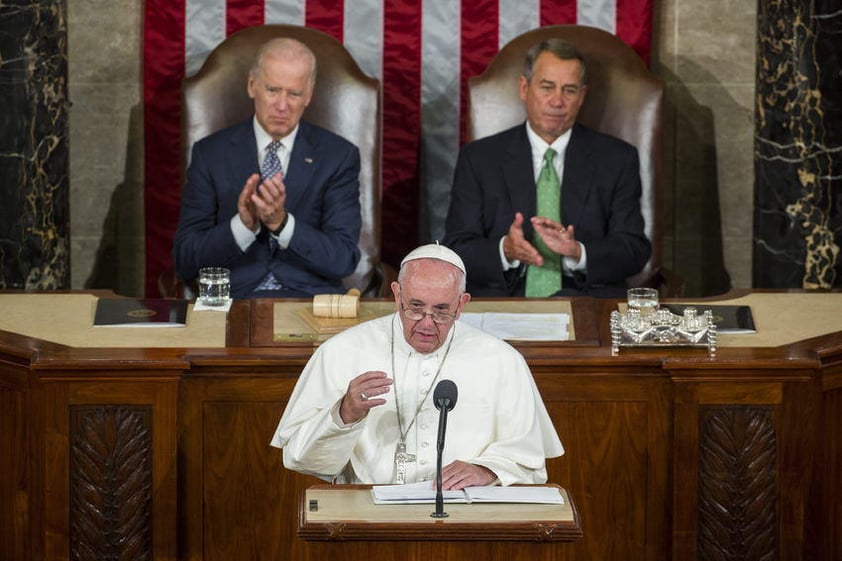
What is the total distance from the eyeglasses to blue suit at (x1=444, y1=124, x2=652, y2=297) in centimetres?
245

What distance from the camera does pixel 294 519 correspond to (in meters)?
5.27

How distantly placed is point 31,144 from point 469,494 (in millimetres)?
3777

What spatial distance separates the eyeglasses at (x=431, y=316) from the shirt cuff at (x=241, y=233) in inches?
93.4

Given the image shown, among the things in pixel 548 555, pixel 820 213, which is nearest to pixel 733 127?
pixel 820 213

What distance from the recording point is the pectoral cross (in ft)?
14.6

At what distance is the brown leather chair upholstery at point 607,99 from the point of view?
728 centimetres

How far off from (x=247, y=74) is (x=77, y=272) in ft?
5.02

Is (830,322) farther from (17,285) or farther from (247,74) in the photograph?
(17,285)

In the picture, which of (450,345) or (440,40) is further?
(440,40)

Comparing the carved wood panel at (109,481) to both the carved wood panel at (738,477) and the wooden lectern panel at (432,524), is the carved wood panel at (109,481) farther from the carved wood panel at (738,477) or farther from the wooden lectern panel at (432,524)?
the carved wood panel at (738,477)

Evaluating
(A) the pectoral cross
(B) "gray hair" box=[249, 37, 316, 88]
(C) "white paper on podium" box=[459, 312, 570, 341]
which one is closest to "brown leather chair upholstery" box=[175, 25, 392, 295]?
(B) "gray hair" box=[249, 37, 316, 88]

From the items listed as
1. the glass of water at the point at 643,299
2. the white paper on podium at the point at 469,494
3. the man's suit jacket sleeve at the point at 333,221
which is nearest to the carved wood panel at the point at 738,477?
the glass of water at the point at 643,299

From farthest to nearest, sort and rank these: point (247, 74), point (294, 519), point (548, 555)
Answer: point (247, 74) → point (294, 519) → point (548, 555)

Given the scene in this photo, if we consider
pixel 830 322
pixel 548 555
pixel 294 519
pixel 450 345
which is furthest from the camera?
pixel 830 322
